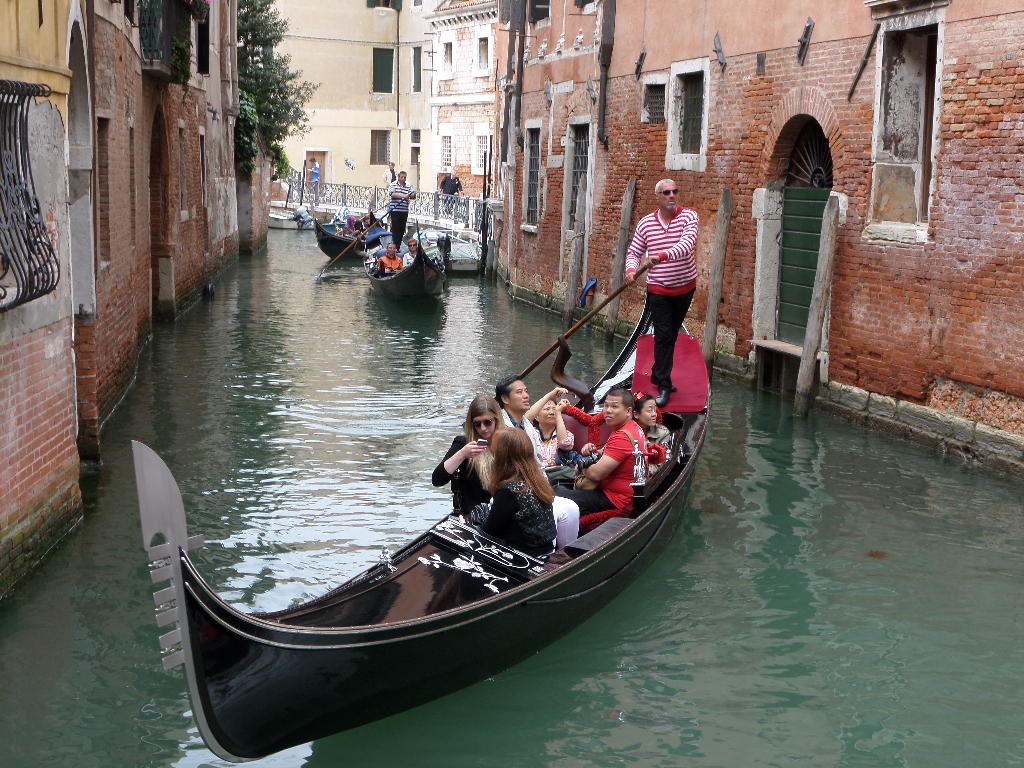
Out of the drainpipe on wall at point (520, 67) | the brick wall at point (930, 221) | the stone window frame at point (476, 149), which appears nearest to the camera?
the brick wall at point (930, 221)

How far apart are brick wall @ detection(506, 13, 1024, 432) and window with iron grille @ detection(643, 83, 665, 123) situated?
0.31ft

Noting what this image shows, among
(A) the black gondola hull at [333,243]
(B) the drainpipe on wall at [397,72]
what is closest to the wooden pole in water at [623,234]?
(A) the black gondola hull at [333,243]

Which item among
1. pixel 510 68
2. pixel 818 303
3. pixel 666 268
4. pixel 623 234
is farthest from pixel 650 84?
pixel 510 68

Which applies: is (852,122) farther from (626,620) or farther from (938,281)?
(626,620)

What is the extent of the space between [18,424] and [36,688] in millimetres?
1154

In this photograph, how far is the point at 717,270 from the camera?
1007 centimetres

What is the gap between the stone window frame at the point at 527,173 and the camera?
1517cm

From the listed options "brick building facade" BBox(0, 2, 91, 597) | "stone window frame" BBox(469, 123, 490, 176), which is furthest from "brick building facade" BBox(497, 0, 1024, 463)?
"stone window frame" BBox(469, 123, 490, 176)

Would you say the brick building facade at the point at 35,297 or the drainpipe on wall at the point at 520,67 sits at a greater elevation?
Answer: the drainpipe on wall at the point at 520,67

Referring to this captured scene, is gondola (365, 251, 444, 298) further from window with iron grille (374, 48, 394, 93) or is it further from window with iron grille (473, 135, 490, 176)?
window with iron grille (374, 48, 394, 93)

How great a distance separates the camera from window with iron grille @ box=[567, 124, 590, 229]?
13828mm

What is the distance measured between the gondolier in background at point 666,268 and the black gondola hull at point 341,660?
3067 mm

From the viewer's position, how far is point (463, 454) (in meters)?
4.60

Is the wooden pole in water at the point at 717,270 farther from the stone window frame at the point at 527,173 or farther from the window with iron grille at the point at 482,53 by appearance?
the window with iron grille at the point at 482,53
